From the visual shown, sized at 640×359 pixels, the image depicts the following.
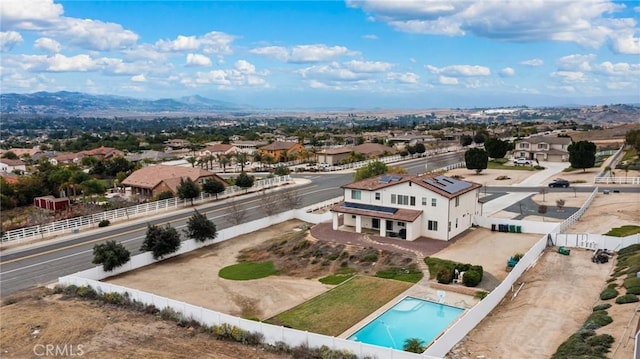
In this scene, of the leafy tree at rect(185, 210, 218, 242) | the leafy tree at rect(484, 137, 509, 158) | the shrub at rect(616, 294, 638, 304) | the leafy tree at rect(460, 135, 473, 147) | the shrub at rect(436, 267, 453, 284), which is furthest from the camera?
the leafy tree at rect(460, 135, 473, 147)

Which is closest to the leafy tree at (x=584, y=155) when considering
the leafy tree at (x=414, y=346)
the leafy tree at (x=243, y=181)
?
the leafy tree at (x=243, y=181)

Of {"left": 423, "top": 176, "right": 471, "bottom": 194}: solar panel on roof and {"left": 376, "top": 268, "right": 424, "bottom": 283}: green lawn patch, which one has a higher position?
{"left": 423, "top": 176, "right": 471, "bottom": 194}: solar panel on roof

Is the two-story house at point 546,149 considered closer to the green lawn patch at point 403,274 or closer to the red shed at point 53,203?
the green lawn patch at point 403,274

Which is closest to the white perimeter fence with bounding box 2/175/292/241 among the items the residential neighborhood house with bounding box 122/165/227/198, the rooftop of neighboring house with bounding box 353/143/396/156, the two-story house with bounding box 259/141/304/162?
the residential neighborhood house with bounding box 122/165/227/198

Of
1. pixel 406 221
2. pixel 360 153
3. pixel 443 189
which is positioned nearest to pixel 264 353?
pixel 406 221

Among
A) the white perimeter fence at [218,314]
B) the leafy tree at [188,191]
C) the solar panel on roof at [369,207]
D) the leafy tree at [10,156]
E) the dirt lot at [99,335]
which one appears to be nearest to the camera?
the white perimeter fence at [218,314]

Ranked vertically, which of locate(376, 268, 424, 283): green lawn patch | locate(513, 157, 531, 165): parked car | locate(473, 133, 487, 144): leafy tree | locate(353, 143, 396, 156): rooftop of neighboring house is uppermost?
locate(473, 133, 487, 144): leafy tree

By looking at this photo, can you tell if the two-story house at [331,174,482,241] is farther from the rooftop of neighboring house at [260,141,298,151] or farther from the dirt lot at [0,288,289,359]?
the rooftop of neighboring house at [260,141,298,151]
